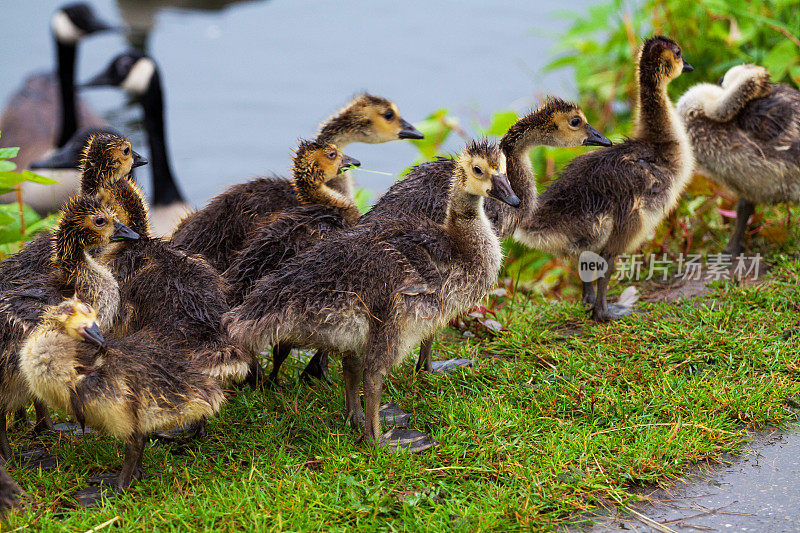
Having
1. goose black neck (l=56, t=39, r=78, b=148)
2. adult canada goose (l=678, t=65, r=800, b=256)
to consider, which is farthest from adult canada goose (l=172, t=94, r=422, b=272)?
goose black neck (l=56, t=39, r=78, b=148)

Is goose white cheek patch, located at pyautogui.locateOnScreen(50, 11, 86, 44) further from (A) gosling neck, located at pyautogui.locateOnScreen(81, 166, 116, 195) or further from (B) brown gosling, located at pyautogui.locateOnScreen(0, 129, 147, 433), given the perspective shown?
(A) gosling neck, located at pyautogui.locateOnScreen(81, 166, 116, 195)

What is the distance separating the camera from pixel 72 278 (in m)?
3.85

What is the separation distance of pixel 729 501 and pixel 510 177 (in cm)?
221

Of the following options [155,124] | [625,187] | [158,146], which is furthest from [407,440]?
[155,124]

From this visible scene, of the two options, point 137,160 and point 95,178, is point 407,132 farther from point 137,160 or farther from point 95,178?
point 95,178

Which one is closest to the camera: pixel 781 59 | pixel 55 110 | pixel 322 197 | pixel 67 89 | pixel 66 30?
pixel 322 197

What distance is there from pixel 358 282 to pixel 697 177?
3937 millimetres

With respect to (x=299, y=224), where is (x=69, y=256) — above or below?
below

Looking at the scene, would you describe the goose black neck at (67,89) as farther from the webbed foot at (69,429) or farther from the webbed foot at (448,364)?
the webbed foot at (448,364)

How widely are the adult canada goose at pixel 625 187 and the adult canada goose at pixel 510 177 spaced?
0.14 meters

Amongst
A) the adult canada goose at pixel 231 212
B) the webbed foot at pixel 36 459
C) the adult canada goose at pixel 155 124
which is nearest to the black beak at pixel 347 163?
the adult canada goose at pixel 231 212

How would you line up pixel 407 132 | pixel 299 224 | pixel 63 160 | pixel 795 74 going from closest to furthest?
1. pixel 299 224
2. pixel 407 132
3. pixel 63 160
4. pixel 795 74

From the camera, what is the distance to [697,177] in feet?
21.8

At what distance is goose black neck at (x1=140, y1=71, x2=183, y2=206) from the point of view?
296 inches
